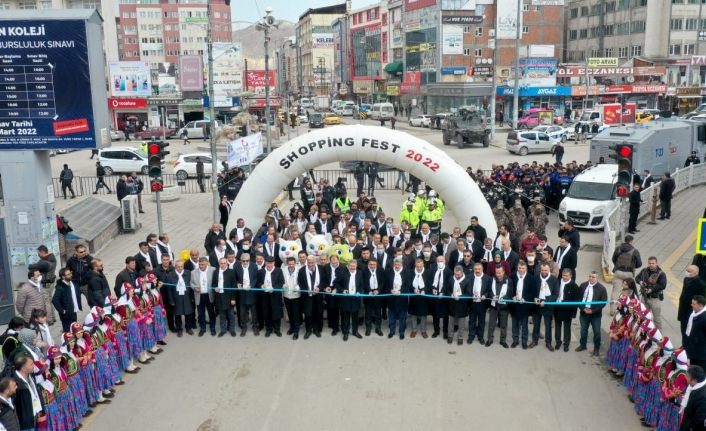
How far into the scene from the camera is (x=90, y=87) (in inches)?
539

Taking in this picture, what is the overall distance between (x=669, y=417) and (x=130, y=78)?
5489 cm

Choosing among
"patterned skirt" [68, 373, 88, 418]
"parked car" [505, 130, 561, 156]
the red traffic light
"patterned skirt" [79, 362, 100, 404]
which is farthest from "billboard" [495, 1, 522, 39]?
"patterned skirt" [68, 373, 88, 418]

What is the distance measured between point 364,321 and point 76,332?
5.46 meters

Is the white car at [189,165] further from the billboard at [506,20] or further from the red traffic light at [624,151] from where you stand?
the billboard at [506,20]

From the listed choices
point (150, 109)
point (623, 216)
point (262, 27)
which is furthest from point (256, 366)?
point (150, 109)

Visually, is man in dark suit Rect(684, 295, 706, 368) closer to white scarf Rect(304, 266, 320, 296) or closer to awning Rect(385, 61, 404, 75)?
white scarf Rect(304, 266, 320, 296)

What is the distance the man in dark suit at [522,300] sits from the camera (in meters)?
11.3

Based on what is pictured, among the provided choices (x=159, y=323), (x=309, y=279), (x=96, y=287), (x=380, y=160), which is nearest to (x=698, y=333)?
(x=309, y=279)

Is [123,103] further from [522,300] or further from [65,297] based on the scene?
[522,300]

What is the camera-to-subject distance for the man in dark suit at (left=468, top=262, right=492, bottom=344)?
37.2ft

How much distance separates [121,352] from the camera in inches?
406

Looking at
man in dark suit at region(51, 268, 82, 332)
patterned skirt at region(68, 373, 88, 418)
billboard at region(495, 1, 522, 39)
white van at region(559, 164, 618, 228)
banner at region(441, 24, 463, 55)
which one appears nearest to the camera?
patterned skirt at region(68, 373, 88, 418)

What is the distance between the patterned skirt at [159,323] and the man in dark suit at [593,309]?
719cm

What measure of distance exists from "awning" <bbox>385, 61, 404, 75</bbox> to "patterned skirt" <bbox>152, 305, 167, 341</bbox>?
73692mm
